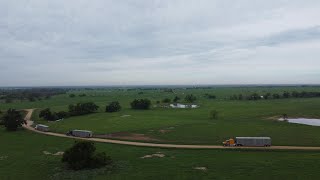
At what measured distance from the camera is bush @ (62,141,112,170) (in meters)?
45.9

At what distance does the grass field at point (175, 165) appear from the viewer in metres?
41.0

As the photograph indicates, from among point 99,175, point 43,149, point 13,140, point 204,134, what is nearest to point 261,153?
point 204,134

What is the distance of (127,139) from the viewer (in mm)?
66062

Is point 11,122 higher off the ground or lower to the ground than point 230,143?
higher

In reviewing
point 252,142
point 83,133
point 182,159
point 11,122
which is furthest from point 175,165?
point 11,122

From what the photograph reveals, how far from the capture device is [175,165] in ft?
149

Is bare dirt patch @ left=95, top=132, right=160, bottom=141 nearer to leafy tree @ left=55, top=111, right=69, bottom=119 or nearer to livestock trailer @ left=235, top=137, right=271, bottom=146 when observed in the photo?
livestock trailer @ left=235, top=137, right=271, bottom=146

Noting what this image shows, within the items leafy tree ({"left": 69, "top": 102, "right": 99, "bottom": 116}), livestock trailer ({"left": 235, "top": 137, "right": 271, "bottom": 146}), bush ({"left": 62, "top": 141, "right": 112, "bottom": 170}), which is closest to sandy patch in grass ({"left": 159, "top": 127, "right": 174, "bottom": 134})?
livestock trailer ({"left": 235, "top": 137, "right": 271, "bottom": 146})

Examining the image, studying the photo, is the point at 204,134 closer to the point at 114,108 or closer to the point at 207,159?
the point at 207,159

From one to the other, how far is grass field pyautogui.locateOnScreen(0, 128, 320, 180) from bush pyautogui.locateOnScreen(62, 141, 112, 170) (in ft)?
4.83

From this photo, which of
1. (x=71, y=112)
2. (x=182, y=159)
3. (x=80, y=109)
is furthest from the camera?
(x=80, y=109)

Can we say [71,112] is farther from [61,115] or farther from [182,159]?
[182,159]

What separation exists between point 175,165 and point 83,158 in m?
12.5

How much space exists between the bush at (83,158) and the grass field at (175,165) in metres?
1.47
